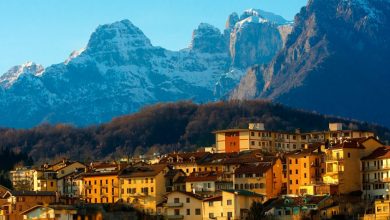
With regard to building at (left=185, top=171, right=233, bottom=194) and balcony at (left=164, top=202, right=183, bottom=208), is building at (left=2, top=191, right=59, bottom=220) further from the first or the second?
building at (left=185, top=171, right=233, bottom=194)

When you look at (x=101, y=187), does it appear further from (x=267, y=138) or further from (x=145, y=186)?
(x=267, y=138)

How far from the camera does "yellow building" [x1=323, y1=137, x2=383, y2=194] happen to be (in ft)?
410

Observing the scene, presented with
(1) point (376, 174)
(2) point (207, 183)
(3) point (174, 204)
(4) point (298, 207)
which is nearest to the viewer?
(4) point (298, 207)

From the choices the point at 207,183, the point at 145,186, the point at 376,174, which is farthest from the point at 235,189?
the point at 376,174

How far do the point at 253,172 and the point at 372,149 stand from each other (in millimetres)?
14294

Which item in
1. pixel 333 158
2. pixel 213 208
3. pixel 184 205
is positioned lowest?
pixel 213 208

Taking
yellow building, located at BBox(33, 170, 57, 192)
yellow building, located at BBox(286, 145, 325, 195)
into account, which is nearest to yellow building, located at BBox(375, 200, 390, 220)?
yellow building, located at BBox(286, 145, 325, 195)

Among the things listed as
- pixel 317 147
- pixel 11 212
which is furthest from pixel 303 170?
pixel 11 212

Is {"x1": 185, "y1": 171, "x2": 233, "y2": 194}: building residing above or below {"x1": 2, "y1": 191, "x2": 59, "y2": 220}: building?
above

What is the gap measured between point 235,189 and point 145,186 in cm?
1214

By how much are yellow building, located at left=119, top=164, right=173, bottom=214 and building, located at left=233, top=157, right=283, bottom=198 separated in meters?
9.64

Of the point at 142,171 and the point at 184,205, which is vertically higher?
the point at 142,171

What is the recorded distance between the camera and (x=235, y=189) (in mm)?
130000

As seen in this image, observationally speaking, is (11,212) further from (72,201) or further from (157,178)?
(157,178)
